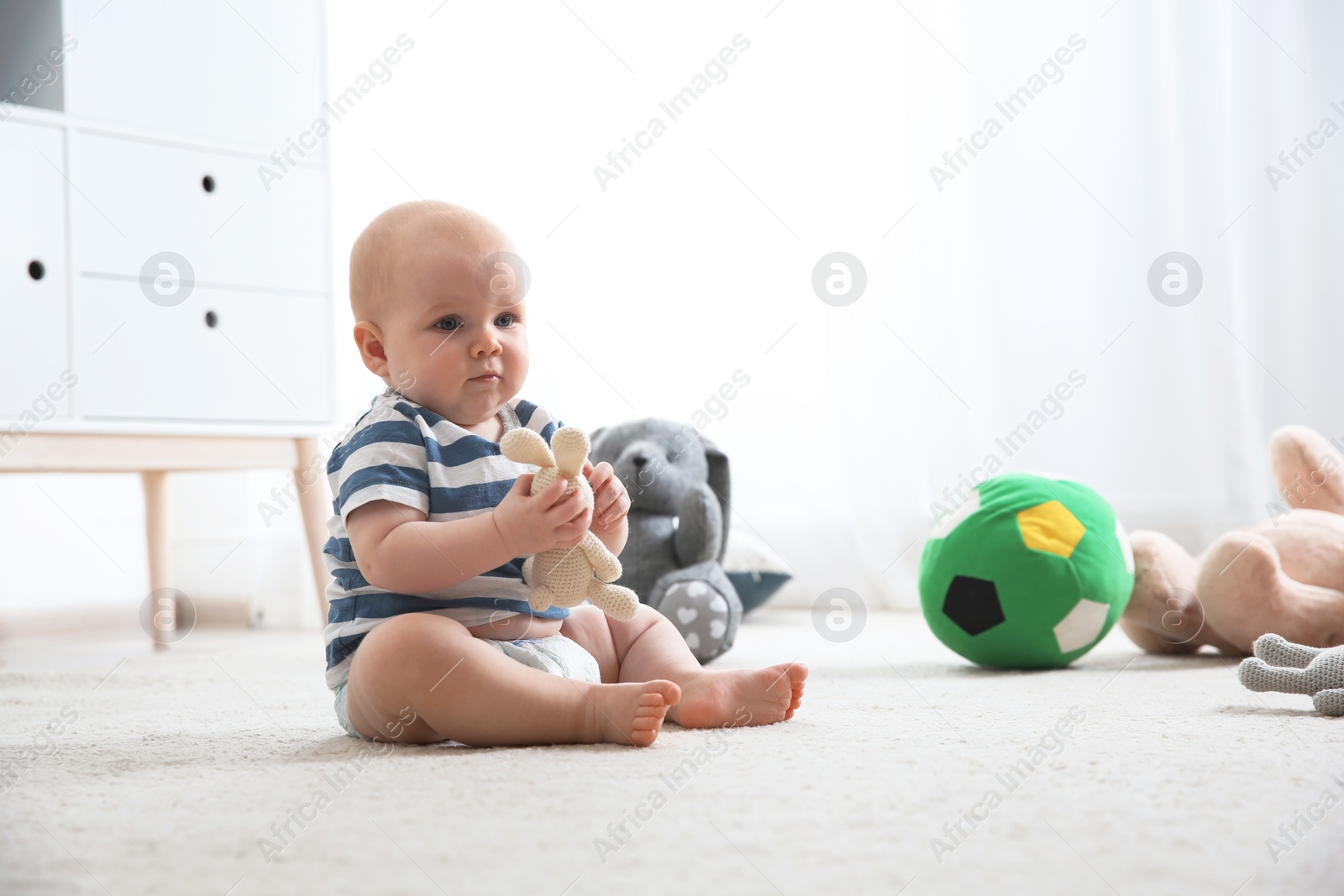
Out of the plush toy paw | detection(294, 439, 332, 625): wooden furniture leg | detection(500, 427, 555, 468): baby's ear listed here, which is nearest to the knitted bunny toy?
detection(500, 427, 555, 468): baby's ear

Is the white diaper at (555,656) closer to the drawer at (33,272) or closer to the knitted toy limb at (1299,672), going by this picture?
the knitted toy limb at (1299,672)

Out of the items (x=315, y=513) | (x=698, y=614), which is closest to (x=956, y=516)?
(x=698, y=614)

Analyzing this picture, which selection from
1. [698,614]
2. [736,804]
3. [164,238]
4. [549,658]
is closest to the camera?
[736,804]

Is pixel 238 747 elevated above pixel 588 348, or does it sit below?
below

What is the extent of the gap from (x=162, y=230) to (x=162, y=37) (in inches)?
11.5

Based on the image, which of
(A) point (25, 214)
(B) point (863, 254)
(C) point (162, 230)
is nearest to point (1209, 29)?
(B) point (863, 254)

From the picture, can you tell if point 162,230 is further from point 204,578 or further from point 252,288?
point 204,578

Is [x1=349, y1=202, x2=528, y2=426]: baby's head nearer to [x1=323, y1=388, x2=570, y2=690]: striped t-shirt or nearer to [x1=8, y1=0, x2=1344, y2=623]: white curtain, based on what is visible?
[x1=323, y1=388, x2=570, y2=690]: striped t-shirt

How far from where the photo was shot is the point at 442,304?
0.89 meters

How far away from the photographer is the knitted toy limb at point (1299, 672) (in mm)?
892

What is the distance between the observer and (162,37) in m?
1.72

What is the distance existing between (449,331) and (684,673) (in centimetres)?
34

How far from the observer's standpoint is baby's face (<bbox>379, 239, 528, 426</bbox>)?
888 millimetres

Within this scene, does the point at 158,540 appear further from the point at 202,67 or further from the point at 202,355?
the point at 202,67
